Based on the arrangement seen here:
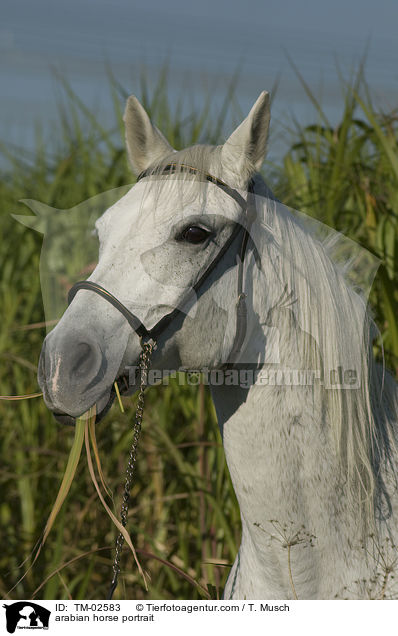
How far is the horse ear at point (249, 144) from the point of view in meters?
1.09

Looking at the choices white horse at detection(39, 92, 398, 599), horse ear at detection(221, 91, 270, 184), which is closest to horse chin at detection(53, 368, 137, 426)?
white horse at detection(39, 92, 398, 599)

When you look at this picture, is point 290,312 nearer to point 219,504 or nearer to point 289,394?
point 289,394

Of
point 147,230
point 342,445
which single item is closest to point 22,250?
point 147,230

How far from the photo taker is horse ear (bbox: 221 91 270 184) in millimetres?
1087

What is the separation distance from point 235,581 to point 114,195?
3.12ft

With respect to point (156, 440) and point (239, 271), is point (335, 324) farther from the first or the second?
point (156, 440)

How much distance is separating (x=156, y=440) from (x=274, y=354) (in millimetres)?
1142

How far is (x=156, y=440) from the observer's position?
2.15m

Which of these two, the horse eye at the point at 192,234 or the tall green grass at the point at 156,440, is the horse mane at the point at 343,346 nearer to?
the horse eye at the point at 192,234
